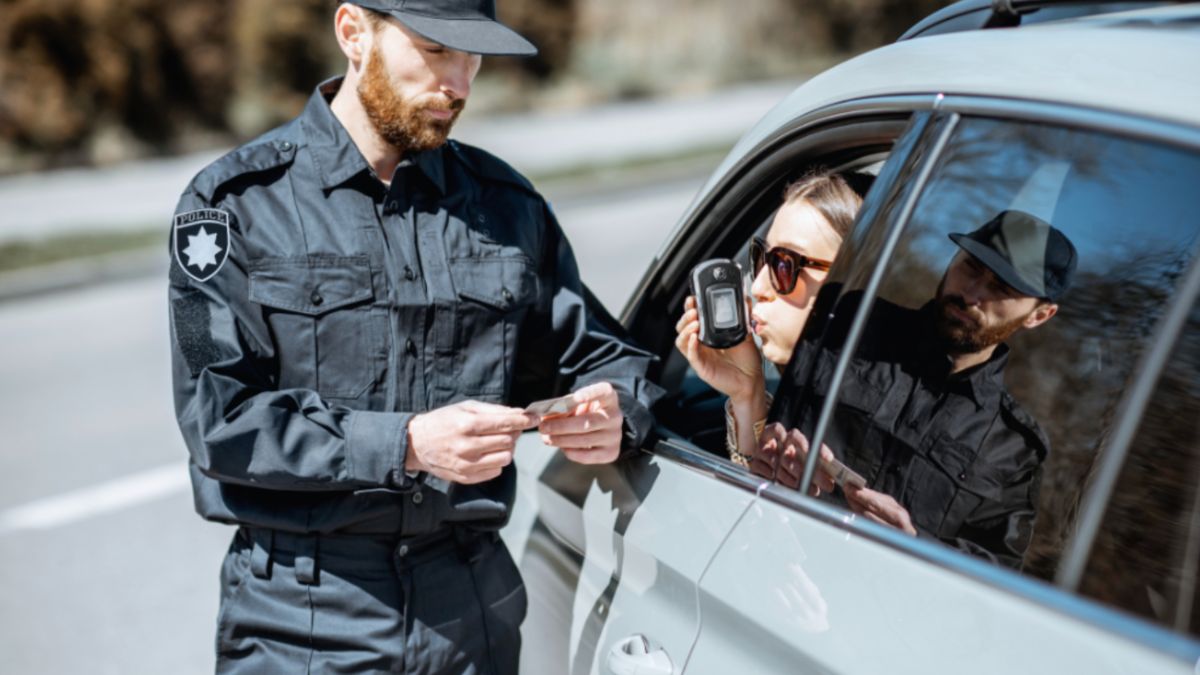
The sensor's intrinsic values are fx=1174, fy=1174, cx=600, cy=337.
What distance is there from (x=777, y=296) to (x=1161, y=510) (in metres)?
0.87

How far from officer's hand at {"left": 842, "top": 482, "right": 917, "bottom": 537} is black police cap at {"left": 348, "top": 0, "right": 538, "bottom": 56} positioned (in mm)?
980

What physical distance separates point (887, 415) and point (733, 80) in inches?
795

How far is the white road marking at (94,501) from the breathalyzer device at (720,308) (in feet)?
12.7

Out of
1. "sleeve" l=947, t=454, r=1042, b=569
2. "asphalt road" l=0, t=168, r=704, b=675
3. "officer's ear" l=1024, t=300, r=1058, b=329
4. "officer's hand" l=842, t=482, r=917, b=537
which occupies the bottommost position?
"asphalt road" l=0, t=168, r=704, b=675

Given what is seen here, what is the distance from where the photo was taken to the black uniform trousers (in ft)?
6.50

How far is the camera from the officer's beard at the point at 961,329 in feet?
4.79

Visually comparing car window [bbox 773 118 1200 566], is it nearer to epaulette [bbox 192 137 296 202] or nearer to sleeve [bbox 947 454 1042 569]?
sleeve [bbox 947 454 1042 569]

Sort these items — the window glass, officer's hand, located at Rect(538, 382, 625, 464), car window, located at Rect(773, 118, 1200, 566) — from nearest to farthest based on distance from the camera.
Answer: the window glass
car window, located at Rect(773, 118, 1200, 566)
officer's hand, located at Rect(538, 382, 625, 464)

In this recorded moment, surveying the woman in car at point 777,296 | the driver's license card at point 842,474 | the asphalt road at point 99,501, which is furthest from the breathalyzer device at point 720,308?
the asphalt road at point 99,501

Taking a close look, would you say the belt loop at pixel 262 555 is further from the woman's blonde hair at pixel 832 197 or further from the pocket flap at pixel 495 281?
the woman's blonde hair at pixel 832 197

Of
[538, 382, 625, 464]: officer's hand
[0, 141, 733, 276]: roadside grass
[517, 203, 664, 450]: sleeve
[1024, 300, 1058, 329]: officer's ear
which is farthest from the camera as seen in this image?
[0, 141, 733, 276]: roadside grass

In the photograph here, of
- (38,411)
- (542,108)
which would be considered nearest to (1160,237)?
(38,411)

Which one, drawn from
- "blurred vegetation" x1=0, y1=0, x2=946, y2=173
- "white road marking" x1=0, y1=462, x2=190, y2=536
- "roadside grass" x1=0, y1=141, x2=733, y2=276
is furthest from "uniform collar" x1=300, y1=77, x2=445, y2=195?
"blurred vegetation" x1=0, y1=0, x2=946, y2=173

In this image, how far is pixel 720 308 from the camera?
6.34ft
